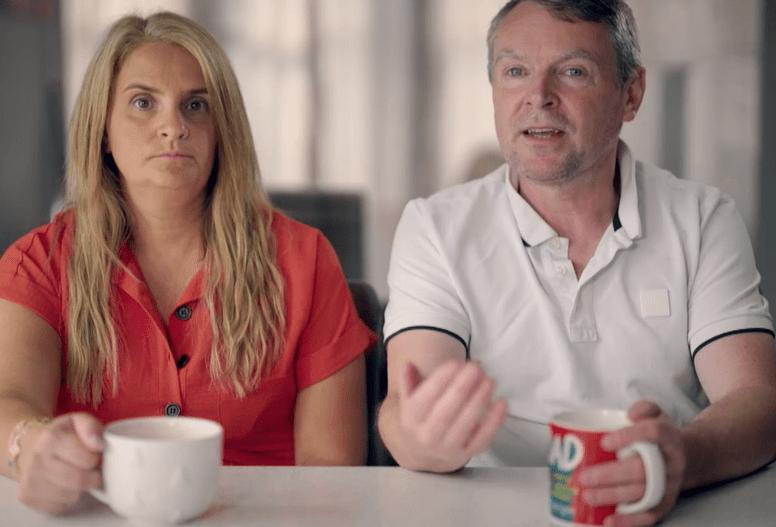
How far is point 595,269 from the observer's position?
140cm

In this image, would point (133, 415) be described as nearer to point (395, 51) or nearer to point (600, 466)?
point (600, 466)

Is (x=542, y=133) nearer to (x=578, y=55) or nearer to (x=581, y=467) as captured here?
(x=578, y=55)

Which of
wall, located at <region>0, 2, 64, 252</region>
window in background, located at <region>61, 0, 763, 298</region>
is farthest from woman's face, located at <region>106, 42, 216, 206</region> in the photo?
wall, located at <region>0, 2, 64, 252</region>

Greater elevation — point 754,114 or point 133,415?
point 754,114

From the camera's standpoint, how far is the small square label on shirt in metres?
1.39

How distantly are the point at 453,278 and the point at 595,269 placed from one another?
23 cm

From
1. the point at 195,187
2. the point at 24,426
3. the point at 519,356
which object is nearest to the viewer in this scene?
the point at 24,426

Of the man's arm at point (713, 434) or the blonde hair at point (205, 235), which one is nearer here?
the man's arm at point (713, 434)

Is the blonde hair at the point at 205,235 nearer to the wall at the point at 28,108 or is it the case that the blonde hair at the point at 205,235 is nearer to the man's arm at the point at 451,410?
the man's arm at the point at 451,410

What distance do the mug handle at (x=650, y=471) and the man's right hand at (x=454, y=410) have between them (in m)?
0.13

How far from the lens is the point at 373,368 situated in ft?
5.18

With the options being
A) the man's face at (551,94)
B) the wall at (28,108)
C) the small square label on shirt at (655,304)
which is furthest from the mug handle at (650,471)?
the wall at (28,108)

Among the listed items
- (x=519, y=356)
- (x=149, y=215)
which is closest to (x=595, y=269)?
(x=519, y=356)

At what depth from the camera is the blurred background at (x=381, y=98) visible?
297 cm
